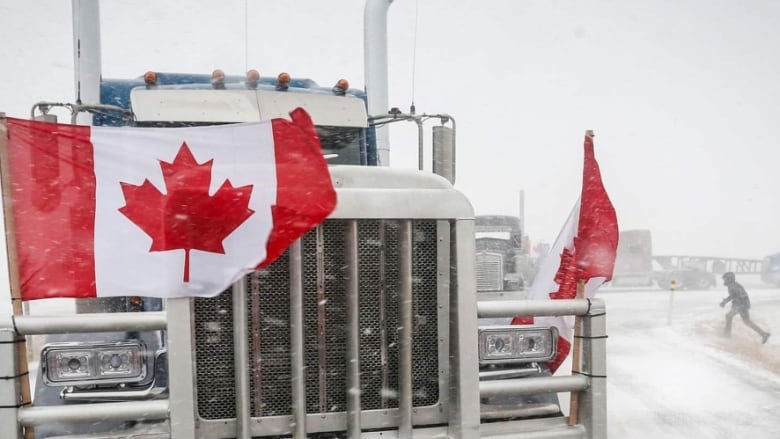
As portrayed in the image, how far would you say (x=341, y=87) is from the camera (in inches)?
201

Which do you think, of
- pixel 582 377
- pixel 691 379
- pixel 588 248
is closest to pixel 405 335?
pixel 582 377

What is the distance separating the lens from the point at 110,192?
2926 millimetres

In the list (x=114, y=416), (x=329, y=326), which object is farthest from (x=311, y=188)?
(x=114, y=416)

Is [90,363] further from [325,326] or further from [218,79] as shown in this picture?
[218,79]

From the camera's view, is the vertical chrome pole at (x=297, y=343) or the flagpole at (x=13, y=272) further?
the vertical chrome pole at (x=297, y=343)

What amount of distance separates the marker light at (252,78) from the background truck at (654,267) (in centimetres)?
2615

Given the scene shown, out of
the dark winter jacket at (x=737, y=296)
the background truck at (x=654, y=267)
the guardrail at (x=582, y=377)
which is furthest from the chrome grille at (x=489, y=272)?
the background truck at (x=654, y=267)

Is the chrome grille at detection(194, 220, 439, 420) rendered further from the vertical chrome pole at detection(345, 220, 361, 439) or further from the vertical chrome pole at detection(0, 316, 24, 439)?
the vertical chrome pole at detection(0, 316, 24, 439)

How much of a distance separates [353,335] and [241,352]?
0.52 metres

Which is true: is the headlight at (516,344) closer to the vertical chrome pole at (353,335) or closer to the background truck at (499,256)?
the vertical chrome pole at (353,335)

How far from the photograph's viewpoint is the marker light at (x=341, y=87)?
5082 mm

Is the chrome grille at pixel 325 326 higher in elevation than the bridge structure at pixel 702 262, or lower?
higher

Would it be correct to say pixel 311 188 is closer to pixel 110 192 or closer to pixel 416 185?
pixel 416 185

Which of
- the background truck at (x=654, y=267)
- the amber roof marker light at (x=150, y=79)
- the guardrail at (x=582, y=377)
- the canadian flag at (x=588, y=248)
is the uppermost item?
the amber roof marker light at (x=150, y=79)
